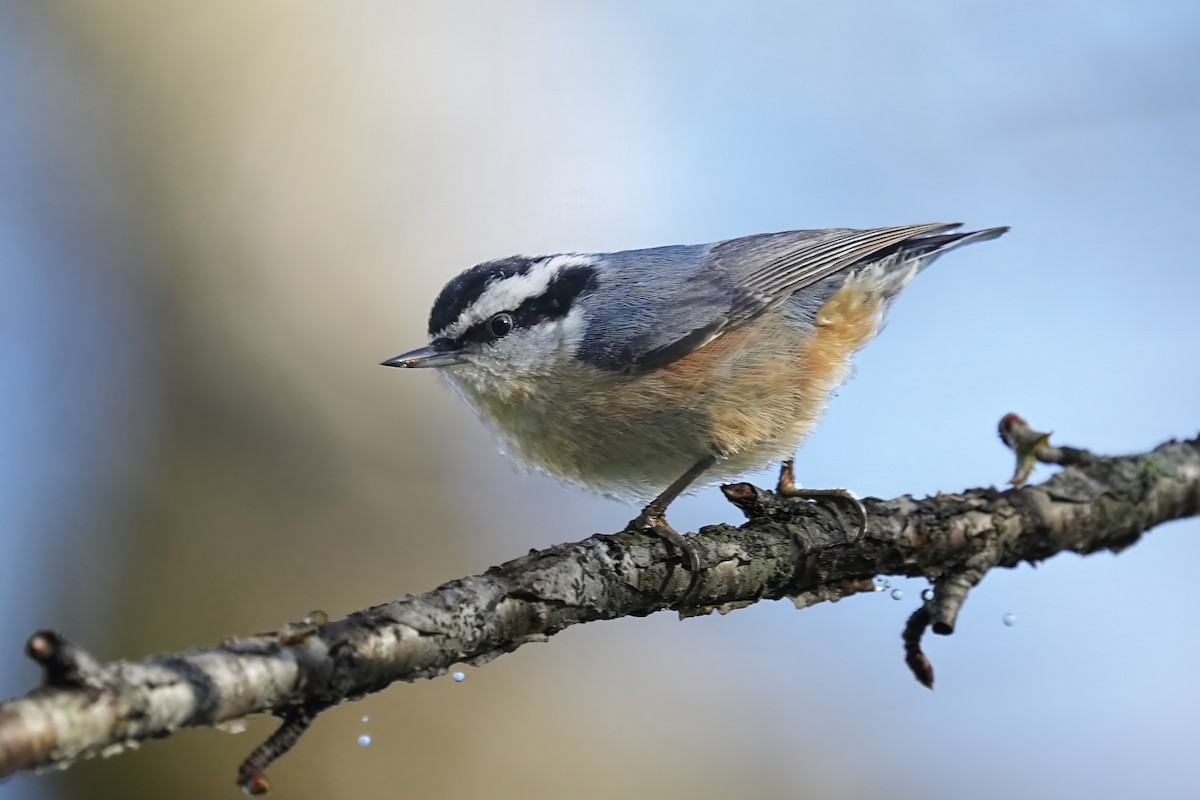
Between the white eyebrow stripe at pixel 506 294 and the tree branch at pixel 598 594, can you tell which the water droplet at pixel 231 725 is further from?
the white eyebrow stripe at pixel 506 294

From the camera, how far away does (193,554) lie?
11.1ft

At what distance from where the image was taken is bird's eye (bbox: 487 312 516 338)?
2.17 meters

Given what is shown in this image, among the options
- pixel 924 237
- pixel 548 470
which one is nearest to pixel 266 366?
pixel 548 470

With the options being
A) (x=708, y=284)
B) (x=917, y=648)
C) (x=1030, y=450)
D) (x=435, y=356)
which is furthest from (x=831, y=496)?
(x=435, y=356)

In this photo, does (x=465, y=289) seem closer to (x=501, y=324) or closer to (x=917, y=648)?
(x=501, y=324)

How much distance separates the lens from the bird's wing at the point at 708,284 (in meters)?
2.20

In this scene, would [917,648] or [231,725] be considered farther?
[917,648]

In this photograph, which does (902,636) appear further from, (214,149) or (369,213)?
(214,149)

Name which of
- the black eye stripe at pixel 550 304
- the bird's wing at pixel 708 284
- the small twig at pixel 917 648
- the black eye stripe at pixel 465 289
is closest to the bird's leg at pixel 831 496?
the small twig at pixel 917 648

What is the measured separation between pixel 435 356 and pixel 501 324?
0.15 meters

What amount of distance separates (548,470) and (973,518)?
833mm

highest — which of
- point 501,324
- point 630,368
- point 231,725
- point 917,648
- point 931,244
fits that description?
point 931,244

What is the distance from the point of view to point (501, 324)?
2.19 metres

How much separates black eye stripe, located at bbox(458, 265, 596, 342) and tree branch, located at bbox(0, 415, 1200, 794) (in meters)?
0.57
